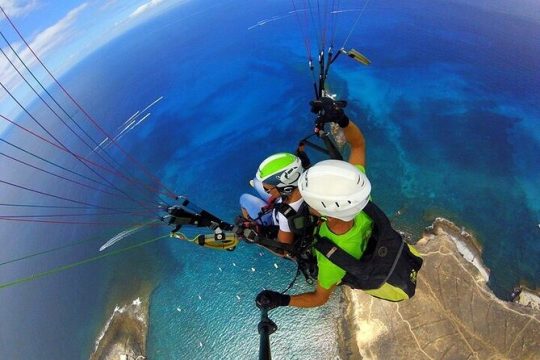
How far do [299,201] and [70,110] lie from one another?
79.2ft

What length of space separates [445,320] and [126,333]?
696 cm

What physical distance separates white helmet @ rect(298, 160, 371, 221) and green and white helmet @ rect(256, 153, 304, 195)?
1.51m

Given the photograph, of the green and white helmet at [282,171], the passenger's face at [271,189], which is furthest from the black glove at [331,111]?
the passenger's face at [271,189]

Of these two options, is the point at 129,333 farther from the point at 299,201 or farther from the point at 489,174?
the point at 489,174

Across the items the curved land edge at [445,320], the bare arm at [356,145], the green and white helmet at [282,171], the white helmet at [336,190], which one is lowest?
the curved land edge at [445,320]

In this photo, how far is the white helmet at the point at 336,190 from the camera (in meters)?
2.07

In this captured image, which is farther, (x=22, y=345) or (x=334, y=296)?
(x=22, y=345)

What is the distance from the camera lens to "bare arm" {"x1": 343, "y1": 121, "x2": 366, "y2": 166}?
2.86 meters

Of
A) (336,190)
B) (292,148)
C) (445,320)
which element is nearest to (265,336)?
(336,190)

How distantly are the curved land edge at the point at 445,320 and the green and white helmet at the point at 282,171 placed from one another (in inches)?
158

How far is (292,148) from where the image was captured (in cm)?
1050

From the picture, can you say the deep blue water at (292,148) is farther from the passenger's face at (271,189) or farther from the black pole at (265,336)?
the black pole at (265,336)

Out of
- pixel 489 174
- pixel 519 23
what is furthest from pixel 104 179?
pixel 519 23

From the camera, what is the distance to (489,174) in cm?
859
